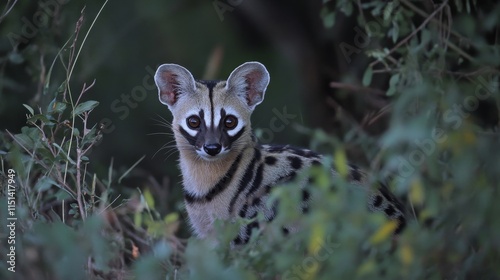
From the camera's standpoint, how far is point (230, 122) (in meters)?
7.93

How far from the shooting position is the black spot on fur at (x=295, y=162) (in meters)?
7.68

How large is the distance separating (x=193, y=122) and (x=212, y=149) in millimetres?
414

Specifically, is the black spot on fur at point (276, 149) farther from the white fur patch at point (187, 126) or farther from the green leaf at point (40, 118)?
the green leaf at point (40, 118)

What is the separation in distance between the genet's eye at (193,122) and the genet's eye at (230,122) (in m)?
0.22

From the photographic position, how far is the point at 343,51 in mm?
11617

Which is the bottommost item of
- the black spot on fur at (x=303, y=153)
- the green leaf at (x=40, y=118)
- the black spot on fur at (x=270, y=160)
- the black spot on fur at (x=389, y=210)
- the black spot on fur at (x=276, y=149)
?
the black spot on fur at (x=389, y=210)

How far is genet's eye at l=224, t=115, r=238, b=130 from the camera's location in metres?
7.90

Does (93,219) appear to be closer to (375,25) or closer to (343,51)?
(375,25)

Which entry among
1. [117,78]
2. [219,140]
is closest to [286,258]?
[219,140]

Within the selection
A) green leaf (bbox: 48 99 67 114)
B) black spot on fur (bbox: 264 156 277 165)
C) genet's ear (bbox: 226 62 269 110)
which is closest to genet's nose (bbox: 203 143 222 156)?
black spot on fur (bbox: 264 156 277 165)

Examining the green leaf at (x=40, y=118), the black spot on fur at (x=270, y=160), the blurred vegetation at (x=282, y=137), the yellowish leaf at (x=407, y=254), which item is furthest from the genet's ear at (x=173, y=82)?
the yellowish leaf at (x=407, y=254)

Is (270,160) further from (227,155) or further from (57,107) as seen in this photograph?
(57,107)

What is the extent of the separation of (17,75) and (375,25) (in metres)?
5.29

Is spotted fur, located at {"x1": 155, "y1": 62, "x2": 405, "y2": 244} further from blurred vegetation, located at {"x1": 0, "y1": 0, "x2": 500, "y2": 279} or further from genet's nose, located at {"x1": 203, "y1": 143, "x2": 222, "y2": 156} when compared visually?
blurred vegetation, located at {"x1": 0, "y1": 0, "x2": 500, "y2": 279}
